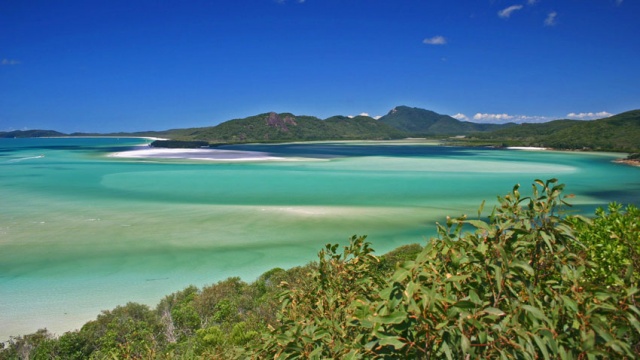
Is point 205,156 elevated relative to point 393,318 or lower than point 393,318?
lower

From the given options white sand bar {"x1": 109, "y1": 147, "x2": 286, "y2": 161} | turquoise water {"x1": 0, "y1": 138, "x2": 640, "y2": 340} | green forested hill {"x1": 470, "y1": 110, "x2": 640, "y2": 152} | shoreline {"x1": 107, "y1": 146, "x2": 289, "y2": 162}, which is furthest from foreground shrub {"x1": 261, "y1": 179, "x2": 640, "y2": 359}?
green forested hill {"x1": 470, "y1": 110, "x2": 640, "y2": 152}

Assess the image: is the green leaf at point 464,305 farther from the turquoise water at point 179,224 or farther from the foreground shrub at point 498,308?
the turquoise water at point 179,224

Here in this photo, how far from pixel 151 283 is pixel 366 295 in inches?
538

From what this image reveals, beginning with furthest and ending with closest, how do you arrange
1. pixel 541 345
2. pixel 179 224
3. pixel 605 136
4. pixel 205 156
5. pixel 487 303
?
pixel 605 136 < pixel 205 156 < pixel 179 224 < pixel 487 303 < pixel 541 345

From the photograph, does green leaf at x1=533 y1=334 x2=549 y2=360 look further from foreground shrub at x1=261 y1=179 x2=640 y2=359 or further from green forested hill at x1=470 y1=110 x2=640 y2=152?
green forested hill at x1=470 y1=110 x2=640 y2=152

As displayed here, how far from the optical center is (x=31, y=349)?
9.63 metres

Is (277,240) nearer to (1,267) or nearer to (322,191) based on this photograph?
Answer: (1,267)

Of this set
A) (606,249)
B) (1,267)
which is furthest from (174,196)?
(606,249)

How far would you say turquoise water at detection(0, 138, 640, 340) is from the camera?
47.9ft

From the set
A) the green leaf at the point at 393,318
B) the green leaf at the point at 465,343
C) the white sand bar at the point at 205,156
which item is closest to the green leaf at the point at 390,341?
the green leaf at the point at 393,318

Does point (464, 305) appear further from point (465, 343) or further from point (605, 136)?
point (605, 136)

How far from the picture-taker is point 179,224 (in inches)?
958

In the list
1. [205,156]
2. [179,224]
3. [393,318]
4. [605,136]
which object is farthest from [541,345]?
[605,136]

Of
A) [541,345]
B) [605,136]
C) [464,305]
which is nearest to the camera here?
[541,345]
